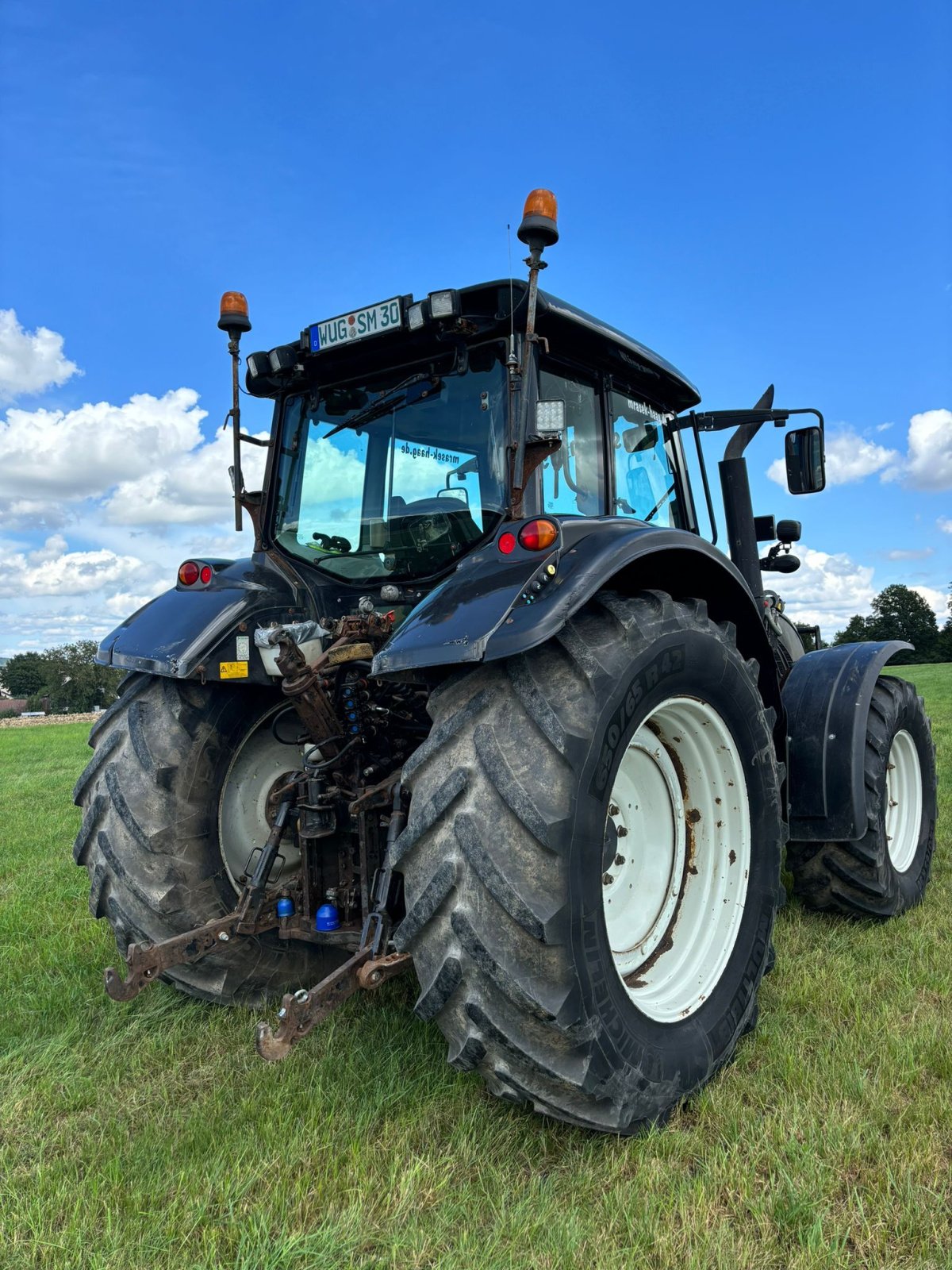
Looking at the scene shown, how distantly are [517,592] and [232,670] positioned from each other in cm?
119

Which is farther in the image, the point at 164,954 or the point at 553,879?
the point at 164,954

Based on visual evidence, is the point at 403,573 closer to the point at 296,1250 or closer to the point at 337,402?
the point at 337,402

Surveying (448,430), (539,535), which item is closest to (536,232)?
(448,430)

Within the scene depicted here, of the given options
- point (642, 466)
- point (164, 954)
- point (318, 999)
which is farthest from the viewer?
point (642, 466)

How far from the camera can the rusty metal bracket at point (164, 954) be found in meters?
2.39

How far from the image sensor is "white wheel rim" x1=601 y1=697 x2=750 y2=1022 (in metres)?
2.72

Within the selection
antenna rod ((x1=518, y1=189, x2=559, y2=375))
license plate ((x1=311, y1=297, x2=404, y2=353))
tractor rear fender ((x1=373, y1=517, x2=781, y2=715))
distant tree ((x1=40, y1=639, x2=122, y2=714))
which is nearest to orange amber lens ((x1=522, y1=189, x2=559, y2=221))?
antenna rod ((x1=518, y1=189, x2=559, y2=375))

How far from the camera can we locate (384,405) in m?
3.28

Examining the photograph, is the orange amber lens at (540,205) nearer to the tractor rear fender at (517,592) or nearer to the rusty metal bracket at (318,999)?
the tractor rear fender at (517,592)

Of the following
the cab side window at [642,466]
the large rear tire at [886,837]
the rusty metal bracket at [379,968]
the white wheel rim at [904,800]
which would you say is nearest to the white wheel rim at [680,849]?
the rusty metal bracket at [379,968]

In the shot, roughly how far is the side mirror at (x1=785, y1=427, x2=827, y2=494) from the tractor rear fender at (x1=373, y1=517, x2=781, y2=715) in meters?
1.45

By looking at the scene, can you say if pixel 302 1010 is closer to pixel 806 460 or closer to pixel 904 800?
pixel 806 460

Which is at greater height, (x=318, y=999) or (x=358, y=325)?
(x=358, y=325)

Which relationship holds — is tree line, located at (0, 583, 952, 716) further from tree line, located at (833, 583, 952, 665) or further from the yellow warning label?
the yellow warning label
